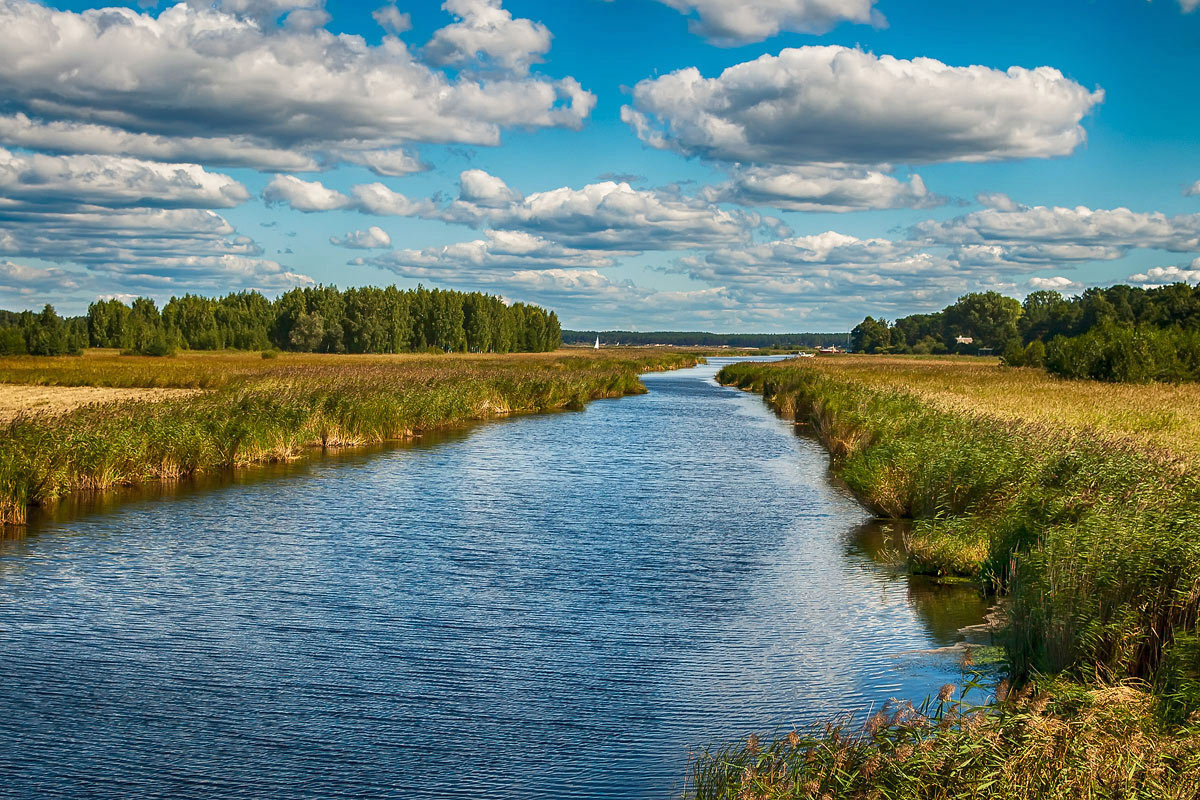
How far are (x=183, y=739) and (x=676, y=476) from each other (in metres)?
17.1

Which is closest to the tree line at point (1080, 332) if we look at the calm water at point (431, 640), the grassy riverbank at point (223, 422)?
the grassy riverbank at point (223, 422)

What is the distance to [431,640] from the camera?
34.7 ft

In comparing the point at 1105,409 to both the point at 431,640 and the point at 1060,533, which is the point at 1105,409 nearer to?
the point at 1060,533

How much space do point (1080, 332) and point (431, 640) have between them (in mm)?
107340

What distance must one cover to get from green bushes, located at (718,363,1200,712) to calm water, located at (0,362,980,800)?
93 cm

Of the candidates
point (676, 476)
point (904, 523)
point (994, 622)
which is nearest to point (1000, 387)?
point (676, 476)

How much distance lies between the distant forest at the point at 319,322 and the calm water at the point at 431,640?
98.8 meters

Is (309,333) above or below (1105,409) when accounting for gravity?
above

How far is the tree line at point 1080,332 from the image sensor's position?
47219mm

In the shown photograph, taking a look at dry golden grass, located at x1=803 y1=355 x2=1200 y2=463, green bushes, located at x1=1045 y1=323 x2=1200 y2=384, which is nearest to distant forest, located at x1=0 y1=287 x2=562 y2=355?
green bushes, located at x1=1045 y1=323 x2=1200 y2=384

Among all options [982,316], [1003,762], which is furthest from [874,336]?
[1003,762]

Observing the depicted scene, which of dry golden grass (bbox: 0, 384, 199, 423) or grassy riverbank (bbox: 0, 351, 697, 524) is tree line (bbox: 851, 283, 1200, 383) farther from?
dry golden grass (bbox: 0, 384, 199, 423)

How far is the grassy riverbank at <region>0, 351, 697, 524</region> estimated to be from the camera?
1867 cm

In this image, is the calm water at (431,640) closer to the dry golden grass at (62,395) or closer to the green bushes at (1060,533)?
the green bushes at (1060,533)
